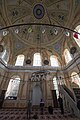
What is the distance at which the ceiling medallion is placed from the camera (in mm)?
12051

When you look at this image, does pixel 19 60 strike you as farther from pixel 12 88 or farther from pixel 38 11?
pixel 38 11

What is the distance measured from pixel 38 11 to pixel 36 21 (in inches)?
58.3

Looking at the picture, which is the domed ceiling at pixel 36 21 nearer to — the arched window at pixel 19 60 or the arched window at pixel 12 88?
the arched window at pixel 19 60

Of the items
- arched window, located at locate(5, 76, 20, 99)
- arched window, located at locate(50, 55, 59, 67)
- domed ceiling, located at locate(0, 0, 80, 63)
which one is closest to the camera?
domed ceiling, located at locate(0, 0, 80, 63)

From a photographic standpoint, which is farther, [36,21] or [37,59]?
[37,59]

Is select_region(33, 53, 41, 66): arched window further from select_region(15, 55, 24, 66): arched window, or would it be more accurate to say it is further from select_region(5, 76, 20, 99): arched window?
select_region(5, 76, 20, 99): arched window

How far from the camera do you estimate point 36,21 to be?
526 inches

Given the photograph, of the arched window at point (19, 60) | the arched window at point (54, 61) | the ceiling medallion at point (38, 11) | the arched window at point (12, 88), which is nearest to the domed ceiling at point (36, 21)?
the ceiling medallion at point (38, 11)

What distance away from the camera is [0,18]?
420 inches

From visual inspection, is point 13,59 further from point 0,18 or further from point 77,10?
point 77,10

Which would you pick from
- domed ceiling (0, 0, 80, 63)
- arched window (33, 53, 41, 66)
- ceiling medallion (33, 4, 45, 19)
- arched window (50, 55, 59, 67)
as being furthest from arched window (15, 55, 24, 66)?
ceiling medallion (33, 4, 45, 19)

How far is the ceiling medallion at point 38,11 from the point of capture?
12051 mm

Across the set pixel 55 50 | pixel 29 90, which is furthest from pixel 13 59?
pixel 55 50

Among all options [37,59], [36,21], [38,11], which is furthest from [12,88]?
[38,11]
